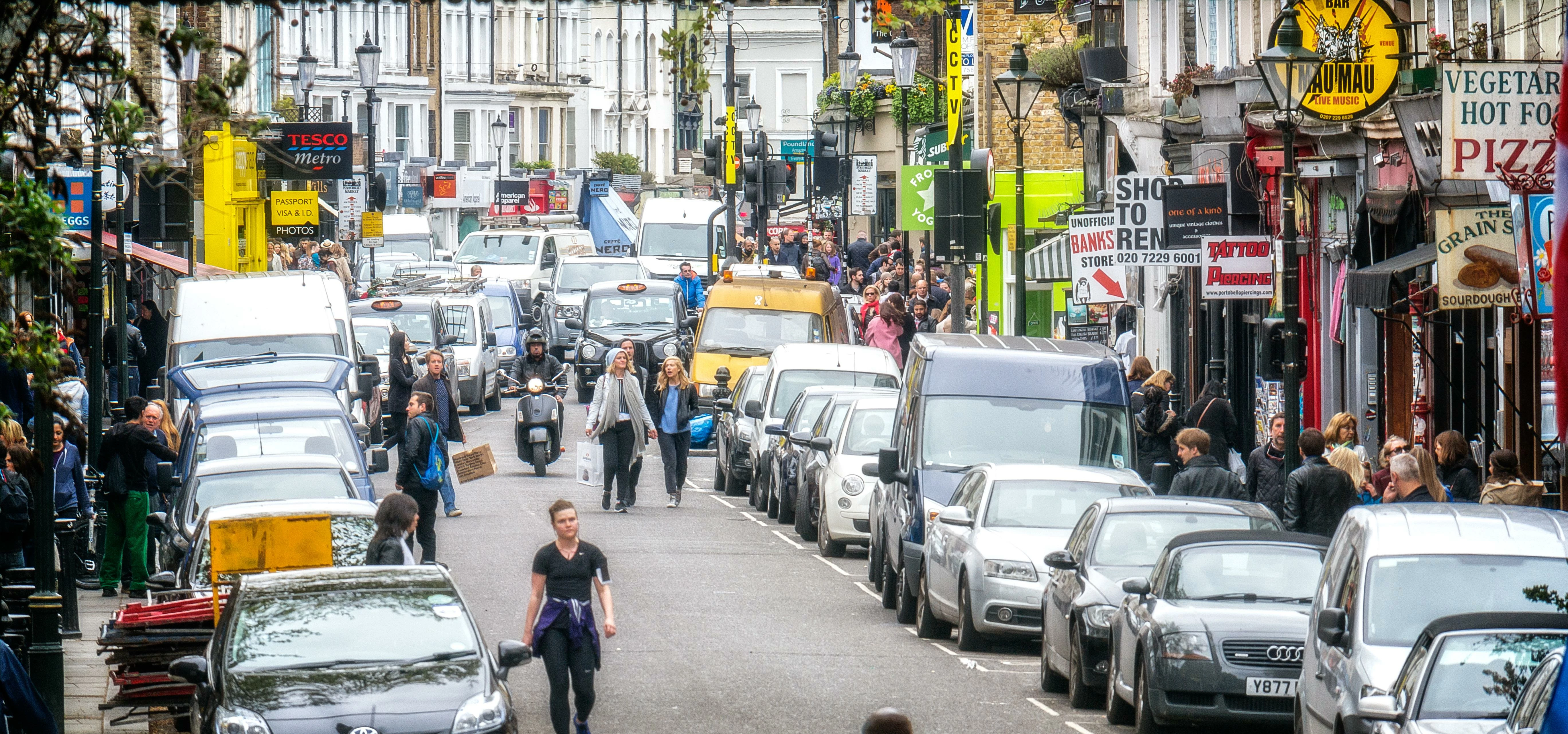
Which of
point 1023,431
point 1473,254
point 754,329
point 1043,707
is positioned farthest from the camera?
point 754,329

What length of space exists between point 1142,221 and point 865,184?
27.8 meters

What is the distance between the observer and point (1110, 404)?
1972cm

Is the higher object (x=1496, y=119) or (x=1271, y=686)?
(x=1496, y=119)

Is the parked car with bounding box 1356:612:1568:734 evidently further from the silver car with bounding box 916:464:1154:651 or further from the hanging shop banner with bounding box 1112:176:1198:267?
the hanging shop banner with bounding box 1112:176:1198:267

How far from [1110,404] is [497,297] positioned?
83.6 feet

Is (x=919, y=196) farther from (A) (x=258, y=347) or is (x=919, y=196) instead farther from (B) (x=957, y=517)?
(B) (x=957, y=517)

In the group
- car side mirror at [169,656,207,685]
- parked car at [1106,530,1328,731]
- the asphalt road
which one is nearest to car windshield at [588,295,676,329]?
the asphalt road

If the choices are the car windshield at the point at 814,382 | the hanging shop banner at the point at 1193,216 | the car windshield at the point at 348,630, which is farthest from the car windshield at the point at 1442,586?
the car windshield at the point at 814,382

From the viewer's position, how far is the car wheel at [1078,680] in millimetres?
14242

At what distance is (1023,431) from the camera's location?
64.8 feet

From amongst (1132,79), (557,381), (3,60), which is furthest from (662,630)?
(1132,79)

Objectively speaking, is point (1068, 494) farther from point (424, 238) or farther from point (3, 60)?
point (424, 238)

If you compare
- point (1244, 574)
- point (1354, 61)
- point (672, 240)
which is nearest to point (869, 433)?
point (1354, 61)

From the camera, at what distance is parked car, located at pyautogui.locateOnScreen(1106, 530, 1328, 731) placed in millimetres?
12703
